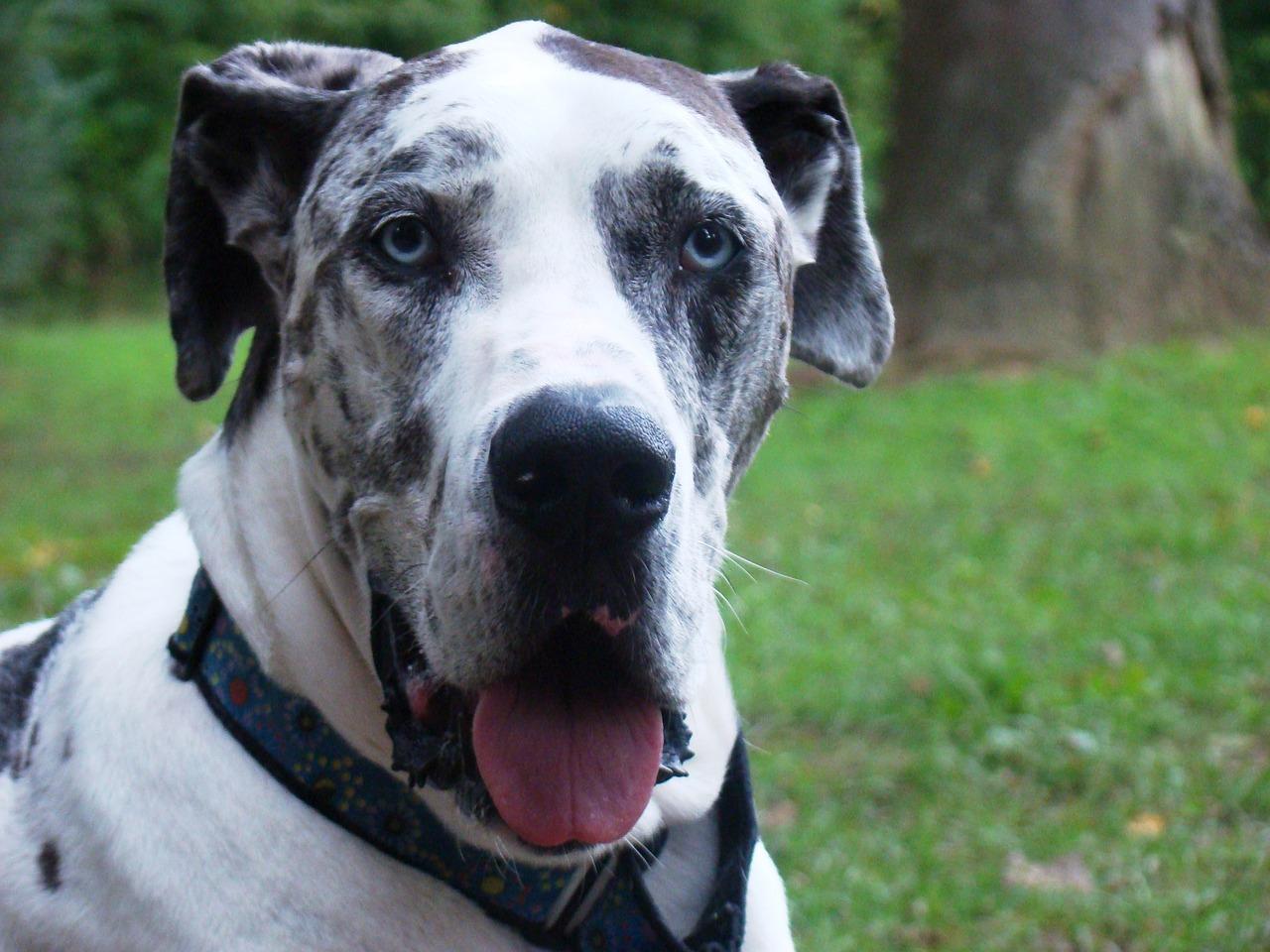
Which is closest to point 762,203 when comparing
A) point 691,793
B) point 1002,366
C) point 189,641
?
point 691,793

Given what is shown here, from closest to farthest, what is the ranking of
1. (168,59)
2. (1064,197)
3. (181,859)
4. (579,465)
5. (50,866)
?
(579,465), (181,859), (50,866), (1064,197), (168,59)

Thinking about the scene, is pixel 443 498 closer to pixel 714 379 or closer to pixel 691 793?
pixel 714 379

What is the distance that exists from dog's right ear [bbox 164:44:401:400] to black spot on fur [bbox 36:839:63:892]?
83cm

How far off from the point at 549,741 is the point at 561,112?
3.16 feet

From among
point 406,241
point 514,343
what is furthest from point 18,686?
point 514,343

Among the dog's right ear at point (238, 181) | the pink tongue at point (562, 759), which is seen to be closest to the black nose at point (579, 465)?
the pink tongue at point (562, 759)

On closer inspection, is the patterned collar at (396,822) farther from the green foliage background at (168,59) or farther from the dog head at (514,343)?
the green foliage background at (168,59)

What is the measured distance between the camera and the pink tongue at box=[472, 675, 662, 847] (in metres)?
2.13

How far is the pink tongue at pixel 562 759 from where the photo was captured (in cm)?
213

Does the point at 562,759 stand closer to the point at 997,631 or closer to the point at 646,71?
the point at 646,71

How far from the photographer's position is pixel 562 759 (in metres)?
2.15

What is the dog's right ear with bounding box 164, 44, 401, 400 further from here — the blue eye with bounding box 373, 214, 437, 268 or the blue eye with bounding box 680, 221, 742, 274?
the blue eye with bounding box 680, 221, 742, 274

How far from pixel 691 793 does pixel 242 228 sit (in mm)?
1248

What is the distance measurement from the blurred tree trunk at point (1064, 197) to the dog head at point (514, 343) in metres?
9.20
